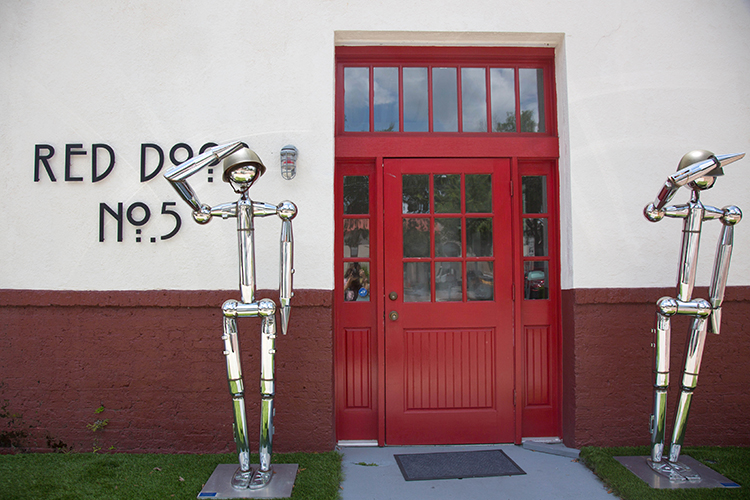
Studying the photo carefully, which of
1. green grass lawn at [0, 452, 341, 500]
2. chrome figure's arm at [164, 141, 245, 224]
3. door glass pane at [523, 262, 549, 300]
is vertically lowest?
green grass lawn at [0, 452, 341, 500]

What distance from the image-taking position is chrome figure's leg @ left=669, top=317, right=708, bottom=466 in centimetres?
306

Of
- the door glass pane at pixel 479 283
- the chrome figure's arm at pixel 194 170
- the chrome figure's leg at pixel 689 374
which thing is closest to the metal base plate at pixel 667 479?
the chrome figure's leg at pixel 689 374

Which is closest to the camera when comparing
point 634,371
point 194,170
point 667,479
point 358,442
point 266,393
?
point 194,170

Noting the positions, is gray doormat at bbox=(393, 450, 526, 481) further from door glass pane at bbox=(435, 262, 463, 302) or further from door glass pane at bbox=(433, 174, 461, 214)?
door glass pane at bbox=(433, 174, 461, 214)

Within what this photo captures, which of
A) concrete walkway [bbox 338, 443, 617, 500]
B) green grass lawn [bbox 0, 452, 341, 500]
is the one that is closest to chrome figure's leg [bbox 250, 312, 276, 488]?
green grass lawn [bbox 0, 452, 341, 500]

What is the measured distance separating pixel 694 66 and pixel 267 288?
3693 millimetres

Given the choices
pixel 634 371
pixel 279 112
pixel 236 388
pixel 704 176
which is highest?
pixel 279 112

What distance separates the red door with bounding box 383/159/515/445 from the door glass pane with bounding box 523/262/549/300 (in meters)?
0.19

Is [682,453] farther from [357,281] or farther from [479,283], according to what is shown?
[357,281]

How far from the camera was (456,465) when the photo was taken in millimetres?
3467

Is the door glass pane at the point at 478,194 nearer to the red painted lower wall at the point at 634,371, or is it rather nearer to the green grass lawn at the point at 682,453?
the red painted lower wall at the point at 634,371

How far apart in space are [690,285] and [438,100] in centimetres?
227

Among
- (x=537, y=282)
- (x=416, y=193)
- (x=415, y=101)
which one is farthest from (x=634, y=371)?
(x=415, y=101)

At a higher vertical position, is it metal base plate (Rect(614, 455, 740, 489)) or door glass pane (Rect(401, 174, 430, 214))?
door glass pane (Rect(401, 174, 430, 214))
